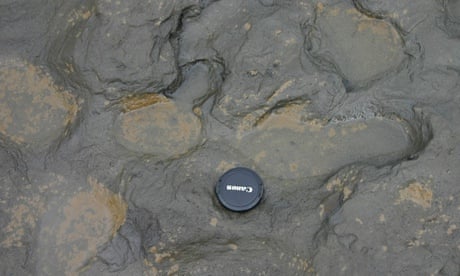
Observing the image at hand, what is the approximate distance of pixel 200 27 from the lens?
3.46 m

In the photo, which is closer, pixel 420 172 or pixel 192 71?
pixel 420 172

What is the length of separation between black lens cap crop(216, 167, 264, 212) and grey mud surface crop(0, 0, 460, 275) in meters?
0.07

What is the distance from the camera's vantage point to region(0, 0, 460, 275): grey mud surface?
10.3 feet

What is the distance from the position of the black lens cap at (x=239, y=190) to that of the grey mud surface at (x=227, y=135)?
0.07 metres

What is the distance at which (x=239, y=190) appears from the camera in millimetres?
3205

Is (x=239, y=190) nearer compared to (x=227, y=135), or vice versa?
A: (x=239, y=190)

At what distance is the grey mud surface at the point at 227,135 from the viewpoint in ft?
10.3

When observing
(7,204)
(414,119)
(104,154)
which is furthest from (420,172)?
(7,204)

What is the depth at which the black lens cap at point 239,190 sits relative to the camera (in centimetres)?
320

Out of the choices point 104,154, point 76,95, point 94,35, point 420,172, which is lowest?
point 420,172

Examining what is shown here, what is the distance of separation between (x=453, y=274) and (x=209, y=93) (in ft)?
4.89

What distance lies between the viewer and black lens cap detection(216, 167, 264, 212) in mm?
3199

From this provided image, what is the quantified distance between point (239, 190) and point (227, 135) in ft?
1.08

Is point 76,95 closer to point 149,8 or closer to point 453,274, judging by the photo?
point 149,8
